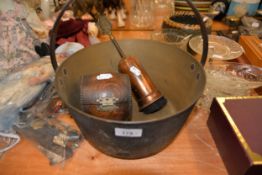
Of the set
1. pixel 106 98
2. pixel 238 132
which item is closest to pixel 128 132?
pixel 106 98

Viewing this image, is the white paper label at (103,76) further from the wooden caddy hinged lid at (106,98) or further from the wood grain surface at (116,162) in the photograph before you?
the wood grain surface at (116,162)

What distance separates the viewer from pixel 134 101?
1.84ft

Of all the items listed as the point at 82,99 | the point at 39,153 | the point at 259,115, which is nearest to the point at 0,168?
the point at 39,153

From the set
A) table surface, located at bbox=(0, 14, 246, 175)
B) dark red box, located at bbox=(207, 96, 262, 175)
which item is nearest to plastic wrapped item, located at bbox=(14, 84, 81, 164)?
table surface, located at bbox=(0, 14, 246, 175)

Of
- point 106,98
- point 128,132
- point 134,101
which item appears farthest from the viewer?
point 134,101

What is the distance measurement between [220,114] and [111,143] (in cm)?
25

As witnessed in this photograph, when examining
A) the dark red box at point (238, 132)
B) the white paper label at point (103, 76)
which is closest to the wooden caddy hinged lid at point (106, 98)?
the white paper label at point (103, 76)

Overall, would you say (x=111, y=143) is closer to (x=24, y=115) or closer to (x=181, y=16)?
(x=24, y=115)

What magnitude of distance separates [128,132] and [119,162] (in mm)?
161

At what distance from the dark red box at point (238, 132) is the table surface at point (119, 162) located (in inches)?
1.3

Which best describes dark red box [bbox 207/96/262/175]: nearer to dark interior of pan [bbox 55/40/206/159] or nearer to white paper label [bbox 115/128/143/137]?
dark interior of pan [bbox 55/40/206/159]

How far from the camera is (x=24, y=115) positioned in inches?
20.5

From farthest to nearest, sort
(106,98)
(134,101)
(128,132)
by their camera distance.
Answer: (134,101)
(106,98)
(128,132)

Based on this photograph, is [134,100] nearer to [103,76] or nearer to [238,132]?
[103,76]
